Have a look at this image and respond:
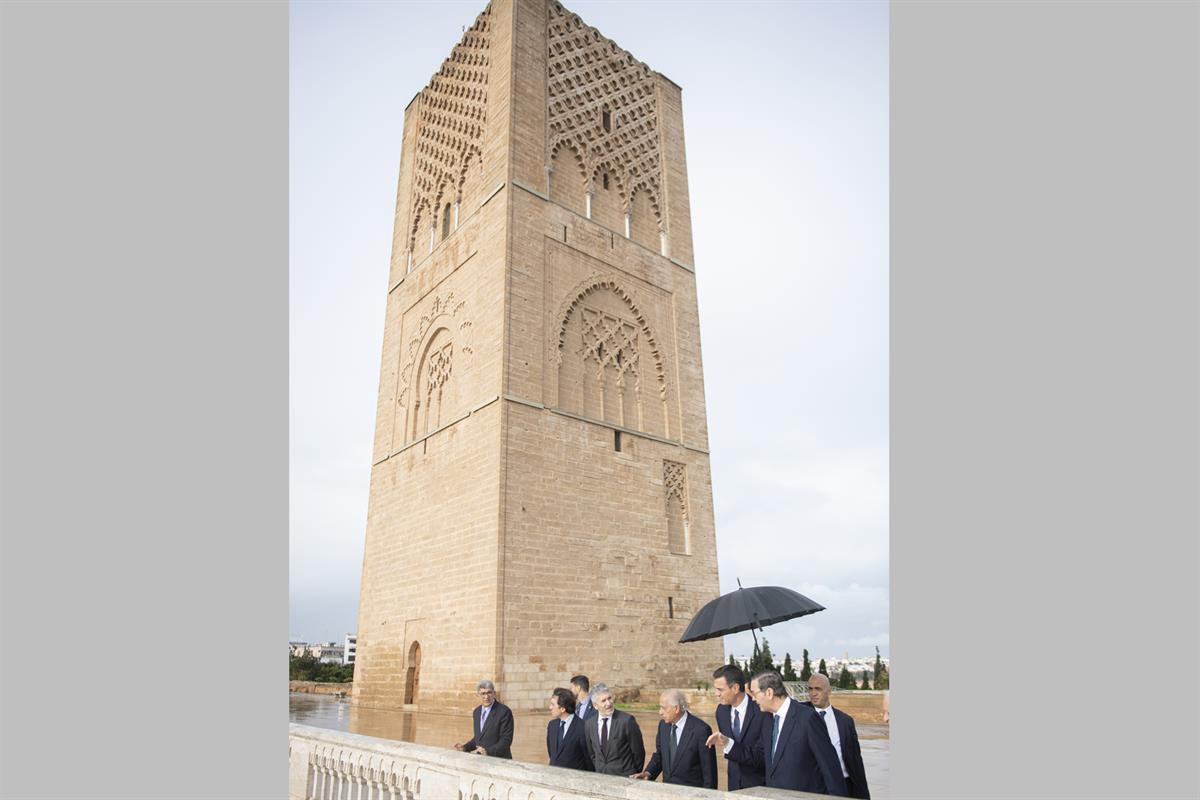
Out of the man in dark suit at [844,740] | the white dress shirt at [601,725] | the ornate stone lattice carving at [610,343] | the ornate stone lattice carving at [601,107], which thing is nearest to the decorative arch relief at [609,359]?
the ornate stone lattice carving at [610,343]

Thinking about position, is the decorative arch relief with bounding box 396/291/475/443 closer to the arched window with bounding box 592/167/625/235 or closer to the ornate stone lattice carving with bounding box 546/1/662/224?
the arched window with bounding box 592/167/625/235

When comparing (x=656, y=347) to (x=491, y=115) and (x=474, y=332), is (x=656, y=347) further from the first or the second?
(x=491, y=115)

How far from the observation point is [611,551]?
37.6 feet

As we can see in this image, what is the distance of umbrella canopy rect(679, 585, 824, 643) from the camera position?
4891mm

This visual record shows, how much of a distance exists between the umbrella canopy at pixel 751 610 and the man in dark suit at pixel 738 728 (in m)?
1.51

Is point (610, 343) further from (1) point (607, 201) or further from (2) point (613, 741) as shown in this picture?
(2) point (613, 741)

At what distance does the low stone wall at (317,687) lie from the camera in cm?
1764

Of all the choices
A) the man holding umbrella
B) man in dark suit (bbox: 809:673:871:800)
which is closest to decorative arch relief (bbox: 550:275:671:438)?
man in dark suit (bbox: 809:673:871:800)

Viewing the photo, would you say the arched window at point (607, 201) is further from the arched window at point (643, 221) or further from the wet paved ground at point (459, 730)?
the wet paved ground at point (459, 730)

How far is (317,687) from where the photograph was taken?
1848 cm

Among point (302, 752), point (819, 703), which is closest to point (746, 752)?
point (819, 703)

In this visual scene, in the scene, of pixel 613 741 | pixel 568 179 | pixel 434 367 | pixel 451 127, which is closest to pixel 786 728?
pixel 613 741

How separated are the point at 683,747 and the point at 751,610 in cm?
174

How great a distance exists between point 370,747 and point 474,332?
846 centimetres
